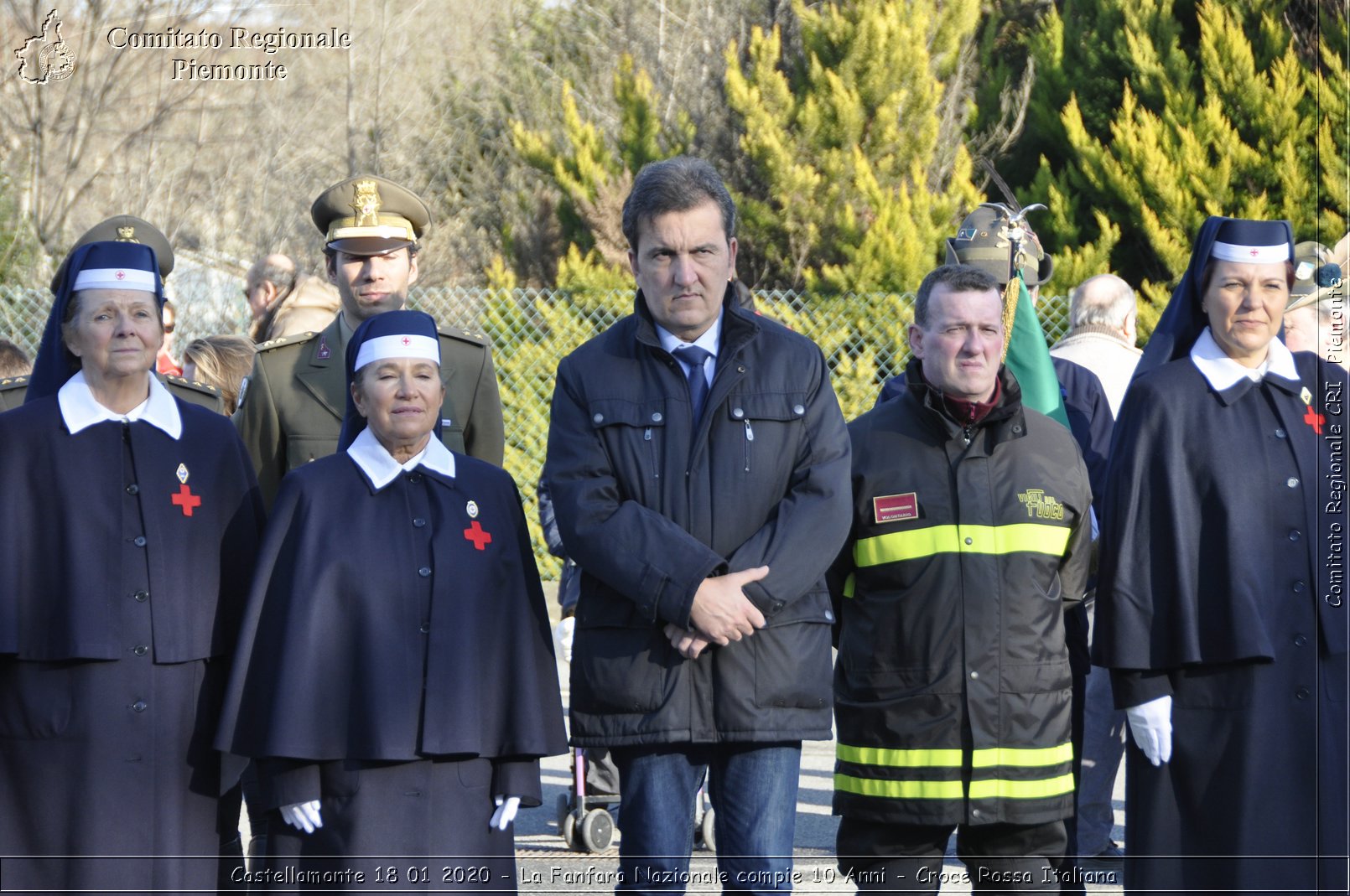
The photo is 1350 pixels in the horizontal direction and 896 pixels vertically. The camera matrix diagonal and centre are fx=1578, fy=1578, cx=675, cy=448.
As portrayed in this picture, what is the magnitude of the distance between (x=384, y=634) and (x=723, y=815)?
974 millimetres

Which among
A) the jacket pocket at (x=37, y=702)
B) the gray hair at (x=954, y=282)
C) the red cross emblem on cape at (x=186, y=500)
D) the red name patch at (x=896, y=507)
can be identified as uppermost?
the gray hair at (x=954, y=282)

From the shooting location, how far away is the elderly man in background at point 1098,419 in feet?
19.2

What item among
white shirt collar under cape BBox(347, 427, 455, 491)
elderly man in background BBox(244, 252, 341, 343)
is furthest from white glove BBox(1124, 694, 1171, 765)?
elderly man in background BBox(244, 252, 341, 343)

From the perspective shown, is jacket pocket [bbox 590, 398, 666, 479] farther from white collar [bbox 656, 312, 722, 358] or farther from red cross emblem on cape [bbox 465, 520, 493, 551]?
red cross emblem on cape [bbox 465, 520, 493, 551]

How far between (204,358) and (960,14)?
10670 mm

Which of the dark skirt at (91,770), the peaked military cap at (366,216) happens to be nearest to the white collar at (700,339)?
the peaked military cap at (366,216)

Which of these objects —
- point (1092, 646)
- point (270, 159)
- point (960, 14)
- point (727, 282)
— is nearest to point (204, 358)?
point (727, 282)

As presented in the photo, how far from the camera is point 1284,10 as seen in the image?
14.8 m

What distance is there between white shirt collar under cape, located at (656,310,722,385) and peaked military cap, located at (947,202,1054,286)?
148 cm

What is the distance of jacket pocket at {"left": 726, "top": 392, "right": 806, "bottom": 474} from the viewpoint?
4.05 meters

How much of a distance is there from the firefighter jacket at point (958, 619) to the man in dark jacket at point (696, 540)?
0.84 feet

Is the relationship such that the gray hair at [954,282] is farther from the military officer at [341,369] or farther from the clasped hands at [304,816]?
the clasped hands at [304,816]

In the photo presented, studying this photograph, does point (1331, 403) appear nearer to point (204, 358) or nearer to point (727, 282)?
point (727, 282)

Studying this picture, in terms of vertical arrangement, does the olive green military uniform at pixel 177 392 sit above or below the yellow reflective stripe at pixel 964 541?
above
